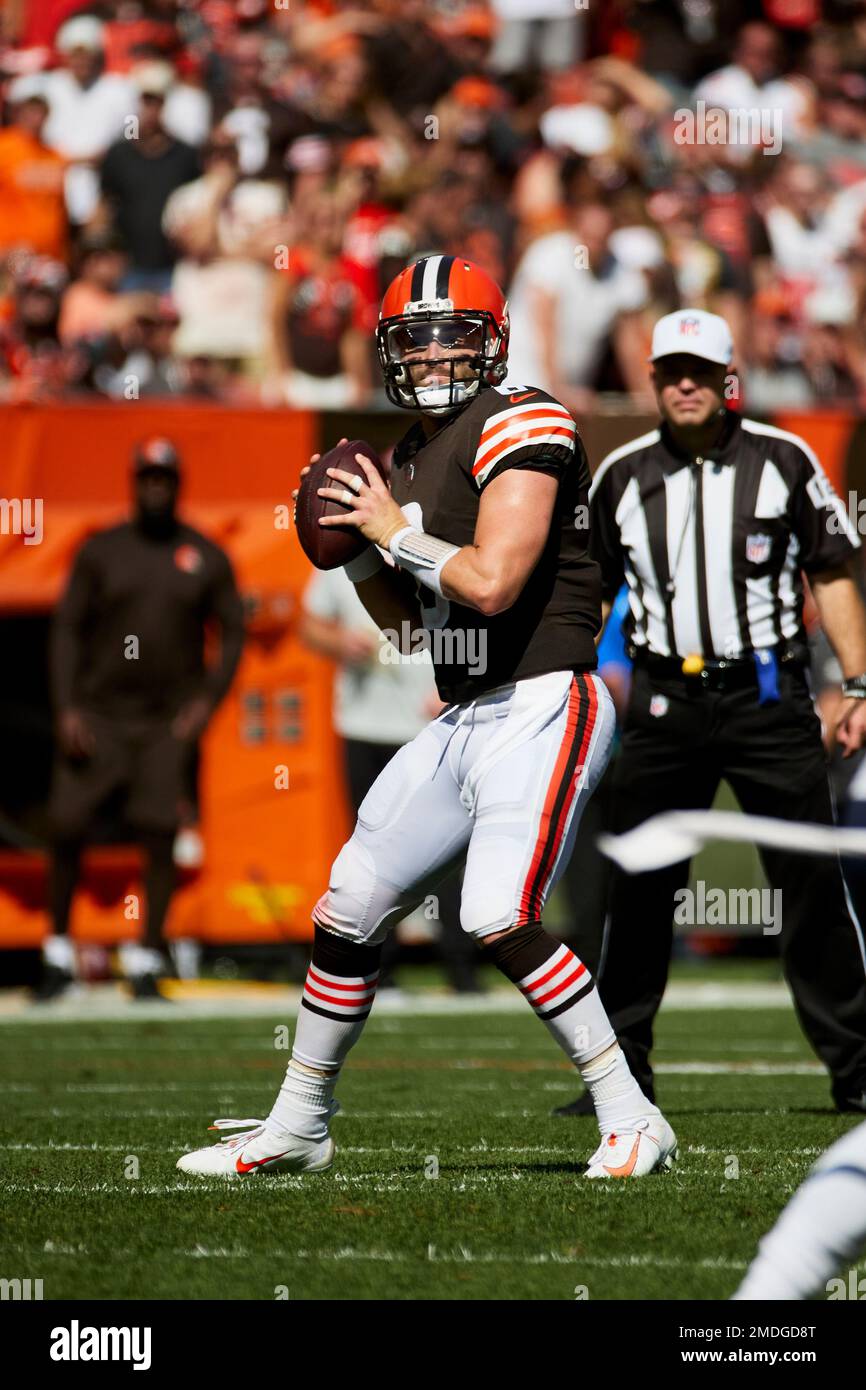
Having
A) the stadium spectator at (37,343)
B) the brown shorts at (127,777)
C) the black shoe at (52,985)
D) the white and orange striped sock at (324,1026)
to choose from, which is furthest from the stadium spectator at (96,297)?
the white and orange striped sock at (324,1026)

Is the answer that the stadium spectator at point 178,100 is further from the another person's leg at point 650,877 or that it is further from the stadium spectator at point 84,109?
the another person's leg at point 650,877

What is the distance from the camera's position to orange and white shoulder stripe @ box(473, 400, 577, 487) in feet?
15.0

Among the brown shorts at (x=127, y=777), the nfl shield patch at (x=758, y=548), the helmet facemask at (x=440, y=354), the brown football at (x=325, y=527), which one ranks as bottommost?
the brown shorts at (x=127, y=777)

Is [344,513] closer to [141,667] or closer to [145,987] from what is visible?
[145,987]

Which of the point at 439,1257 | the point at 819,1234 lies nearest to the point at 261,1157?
the point at 439,1257

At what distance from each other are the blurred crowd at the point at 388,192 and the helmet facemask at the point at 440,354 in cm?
630

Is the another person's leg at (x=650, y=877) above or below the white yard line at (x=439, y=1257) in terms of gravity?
above

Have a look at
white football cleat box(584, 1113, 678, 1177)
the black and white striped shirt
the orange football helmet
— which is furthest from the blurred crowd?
white football cleat box(584, 1113, 678, 1177)

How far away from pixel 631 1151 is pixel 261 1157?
79 centimetres

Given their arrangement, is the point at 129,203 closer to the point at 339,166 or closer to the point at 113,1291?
the point at 339,166

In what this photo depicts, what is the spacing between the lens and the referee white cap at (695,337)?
5.91 m

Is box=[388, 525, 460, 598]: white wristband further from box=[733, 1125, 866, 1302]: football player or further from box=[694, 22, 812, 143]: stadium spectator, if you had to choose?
box=[694, 22, 812, 143]: stadium spectator

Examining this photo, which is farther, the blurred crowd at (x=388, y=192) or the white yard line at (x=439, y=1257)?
the blurred crowd at (x=388, y=192)

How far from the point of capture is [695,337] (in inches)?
233
